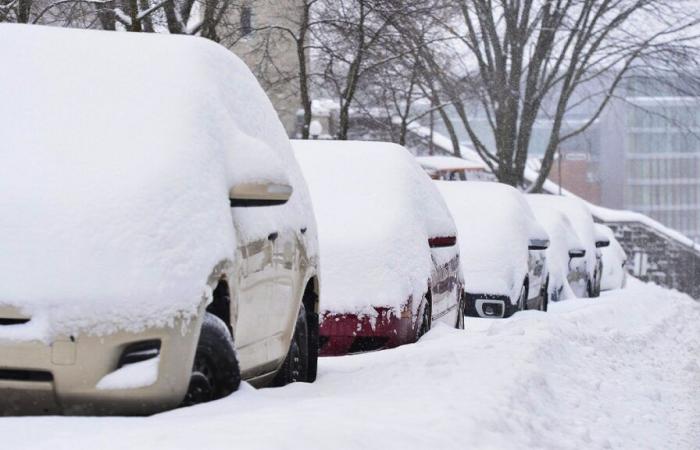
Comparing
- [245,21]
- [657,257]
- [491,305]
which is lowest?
[657,257]

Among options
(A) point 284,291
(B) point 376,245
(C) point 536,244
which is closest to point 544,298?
(C) point 536,244

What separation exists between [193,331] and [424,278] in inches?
200

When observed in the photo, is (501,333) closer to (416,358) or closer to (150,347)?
(416,358)

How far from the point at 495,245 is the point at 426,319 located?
5.48m

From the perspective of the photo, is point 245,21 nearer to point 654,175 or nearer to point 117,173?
point 117,173

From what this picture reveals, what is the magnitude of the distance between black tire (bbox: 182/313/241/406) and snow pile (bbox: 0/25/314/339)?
0.81ft

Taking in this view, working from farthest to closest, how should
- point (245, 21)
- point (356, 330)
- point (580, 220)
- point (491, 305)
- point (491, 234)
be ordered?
point (580, 220) < point (245, 21) < point (491, 234) < point (491, 305) < point (356, 330)

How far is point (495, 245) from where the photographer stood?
51.7ft

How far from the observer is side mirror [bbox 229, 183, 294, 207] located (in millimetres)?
5664

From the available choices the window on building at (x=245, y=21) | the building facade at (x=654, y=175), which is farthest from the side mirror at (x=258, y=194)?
the building facade at (x=654, y=175)

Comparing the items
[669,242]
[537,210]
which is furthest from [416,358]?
[669,242]

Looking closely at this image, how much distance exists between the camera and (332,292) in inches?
372

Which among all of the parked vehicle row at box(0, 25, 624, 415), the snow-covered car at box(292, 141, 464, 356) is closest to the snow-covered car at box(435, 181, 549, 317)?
the snow-covered car at box(292, 141, 464, 356)

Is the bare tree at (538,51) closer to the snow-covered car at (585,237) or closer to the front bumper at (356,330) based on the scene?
the snow-covered car at (585,237)
